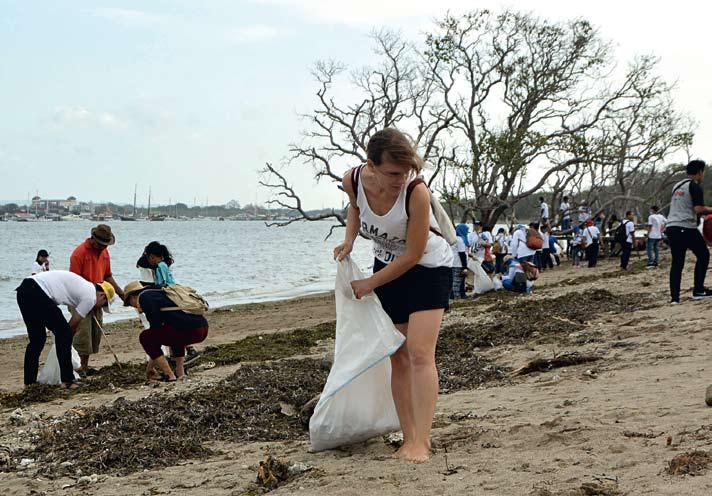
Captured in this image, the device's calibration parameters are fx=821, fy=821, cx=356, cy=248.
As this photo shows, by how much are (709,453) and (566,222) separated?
34075 mm

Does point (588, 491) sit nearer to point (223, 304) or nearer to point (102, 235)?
point (102, 235)

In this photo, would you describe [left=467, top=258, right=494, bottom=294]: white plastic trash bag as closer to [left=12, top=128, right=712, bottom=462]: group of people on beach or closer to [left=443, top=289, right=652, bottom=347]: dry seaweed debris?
[left=12, top=128, right=712, bottom=462]: group of people on beach

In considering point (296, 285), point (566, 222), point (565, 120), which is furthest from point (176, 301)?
point (566, 222)

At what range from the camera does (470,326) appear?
9.95 m

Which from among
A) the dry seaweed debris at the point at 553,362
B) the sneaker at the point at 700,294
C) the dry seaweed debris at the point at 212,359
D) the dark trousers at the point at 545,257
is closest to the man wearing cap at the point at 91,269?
the dry seaweed debris at the point at 212,359

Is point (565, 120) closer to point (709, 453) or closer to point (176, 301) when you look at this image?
point (176, 301)

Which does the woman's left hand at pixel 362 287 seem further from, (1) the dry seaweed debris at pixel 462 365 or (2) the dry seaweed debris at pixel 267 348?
(2) the dry seaweed debris at pixel 267 348

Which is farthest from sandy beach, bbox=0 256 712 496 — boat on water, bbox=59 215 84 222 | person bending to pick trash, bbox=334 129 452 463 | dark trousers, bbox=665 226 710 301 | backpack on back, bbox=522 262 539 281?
boat on water, bbox=59 215 84 222

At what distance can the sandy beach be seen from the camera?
139 inches

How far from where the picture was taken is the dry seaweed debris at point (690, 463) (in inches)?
125

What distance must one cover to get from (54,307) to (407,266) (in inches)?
186

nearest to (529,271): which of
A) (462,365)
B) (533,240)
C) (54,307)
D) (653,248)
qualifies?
(533,240)

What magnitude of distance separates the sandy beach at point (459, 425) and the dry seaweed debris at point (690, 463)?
11 millimetres

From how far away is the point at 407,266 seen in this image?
4.04m
